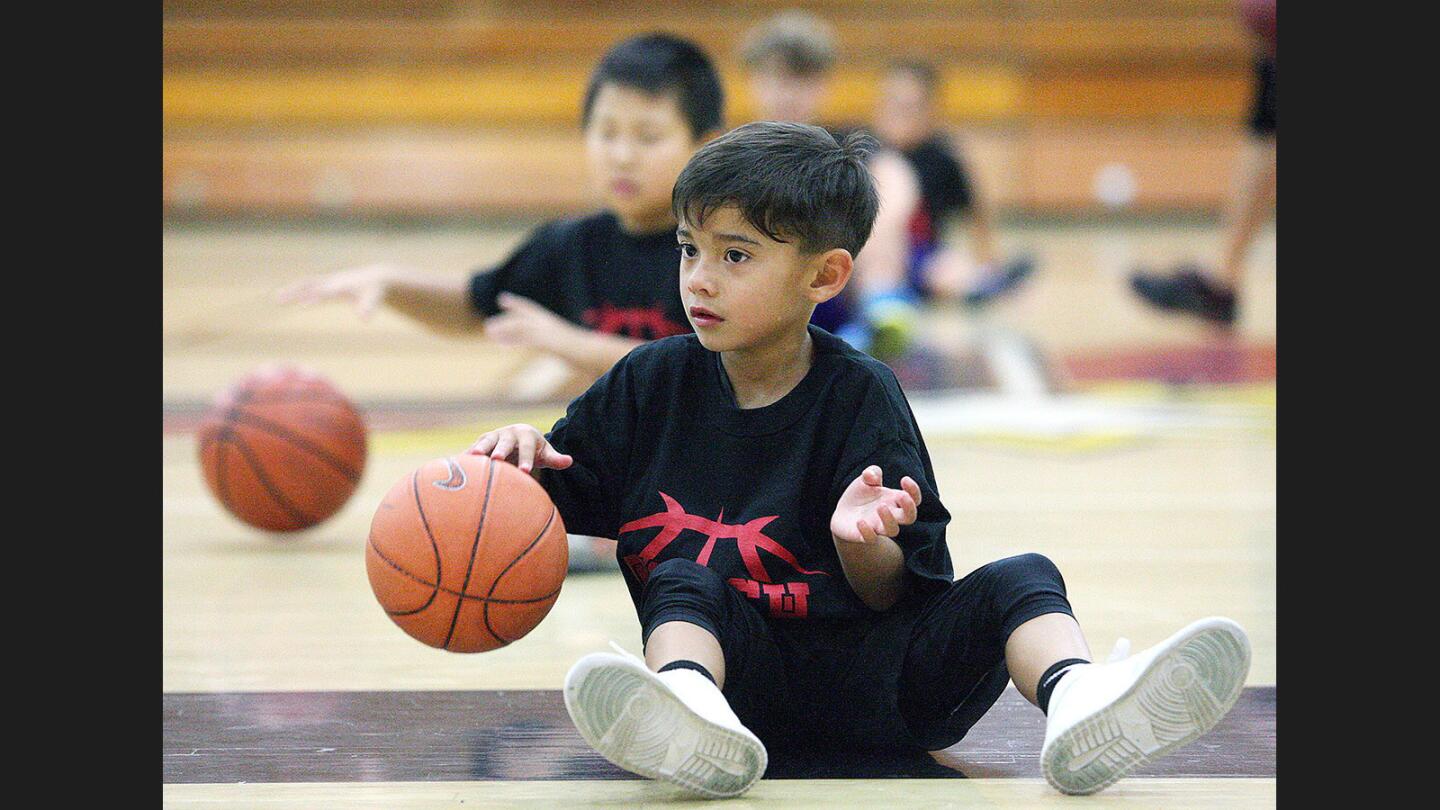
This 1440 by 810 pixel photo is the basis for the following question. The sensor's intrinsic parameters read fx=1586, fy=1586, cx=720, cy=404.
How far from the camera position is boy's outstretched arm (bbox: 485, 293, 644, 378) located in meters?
3.21

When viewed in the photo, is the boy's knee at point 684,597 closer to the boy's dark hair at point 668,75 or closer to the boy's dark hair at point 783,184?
the boy's dark hair at point 783,184

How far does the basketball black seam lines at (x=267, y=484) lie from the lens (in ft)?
12.4

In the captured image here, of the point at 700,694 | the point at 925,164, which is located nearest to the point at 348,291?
the point at 700,694

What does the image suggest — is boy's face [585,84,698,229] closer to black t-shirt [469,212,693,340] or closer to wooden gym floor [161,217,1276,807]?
black t-shirt [469,212,693,340]

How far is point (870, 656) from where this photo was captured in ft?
7.00

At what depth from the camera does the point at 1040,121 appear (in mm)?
12867

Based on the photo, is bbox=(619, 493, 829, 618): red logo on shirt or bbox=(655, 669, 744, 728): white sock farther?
bbox=(619, 493, 829, 618): red logo on shirt

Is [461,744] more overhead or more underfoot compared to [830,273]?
more underfoot

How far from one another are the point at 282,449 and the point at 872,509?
2182mm

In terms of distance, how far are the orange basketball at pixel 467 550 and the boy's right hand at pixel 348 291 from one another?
46.6 inches

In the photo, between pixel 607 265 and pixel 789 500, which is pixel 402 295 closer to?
pixel 607 265

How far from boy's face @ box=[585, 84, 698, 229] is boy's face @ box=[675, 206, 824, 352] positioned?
4.35 ft

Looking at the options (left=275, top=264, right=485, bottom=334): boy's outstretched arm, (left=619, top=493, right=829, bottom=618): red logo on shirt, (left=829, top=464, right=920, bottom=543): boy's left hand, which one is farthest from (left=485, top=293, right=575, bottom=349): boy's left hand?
(left=829, top=464, right=920, bottom=543): boy's left hand

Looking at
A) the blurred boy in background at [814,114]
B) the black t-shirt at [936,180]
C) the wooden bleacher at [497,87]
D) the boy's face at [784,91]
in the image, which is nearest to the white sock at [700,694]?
the blurred boy in background at [814,114]
